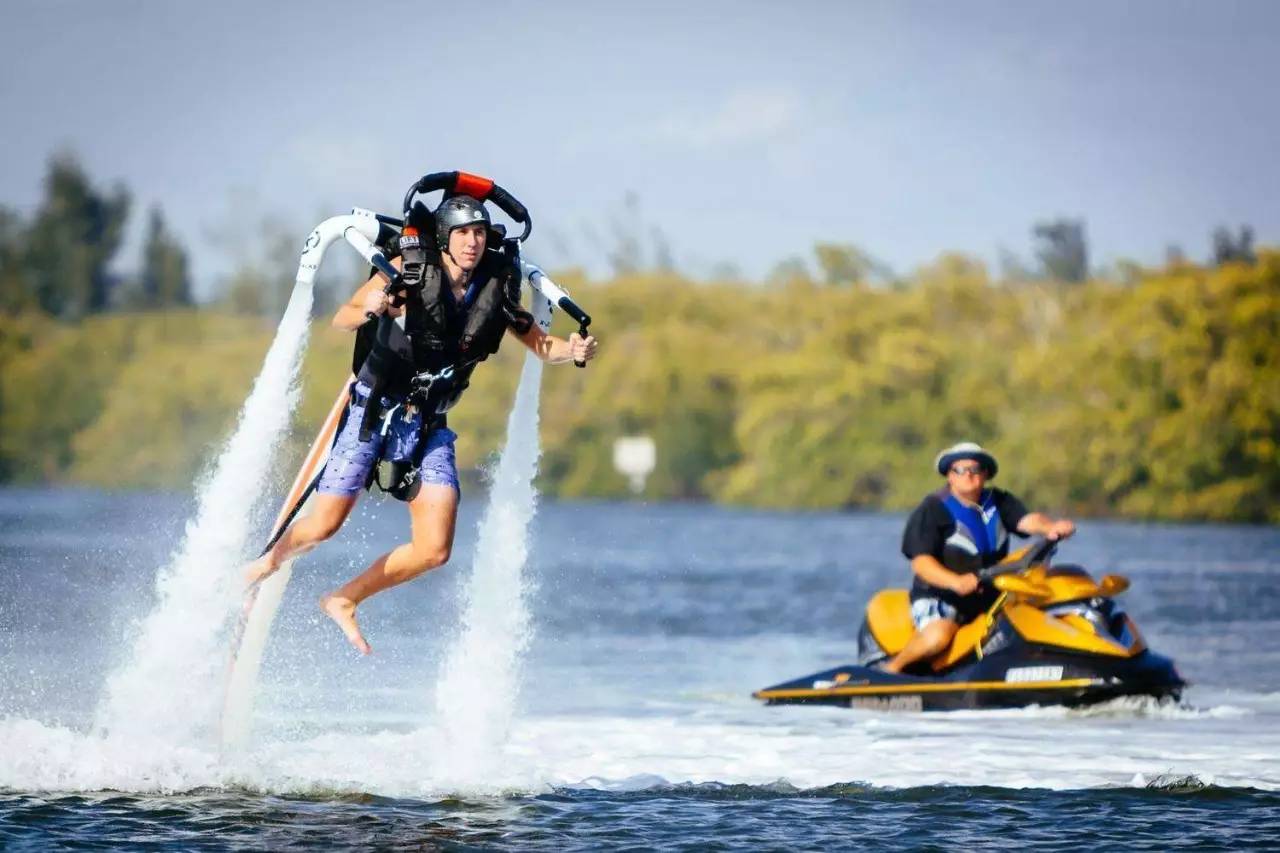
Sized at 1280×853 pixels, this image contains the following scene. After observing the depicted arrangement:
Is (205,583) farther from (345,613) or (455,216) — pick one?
(455,216)

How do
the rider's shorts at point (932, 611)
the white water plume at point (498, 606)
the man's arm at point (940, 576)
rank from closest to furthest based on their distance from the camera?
1. the white water plume at point (498, 606)
2. the man's arm at point (940, 576)
3. the rider's shorts at point (932, 611)

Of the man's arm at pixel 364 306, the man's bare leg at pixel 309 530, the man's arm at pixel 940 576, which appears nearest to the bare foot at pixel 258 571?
the man's bare leg at pixel 309 530

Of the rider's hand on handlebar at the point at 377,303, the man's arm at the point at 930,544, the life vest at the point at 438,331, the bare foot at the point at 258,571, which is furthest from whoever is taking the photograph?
the man's arm at the point at 930,544

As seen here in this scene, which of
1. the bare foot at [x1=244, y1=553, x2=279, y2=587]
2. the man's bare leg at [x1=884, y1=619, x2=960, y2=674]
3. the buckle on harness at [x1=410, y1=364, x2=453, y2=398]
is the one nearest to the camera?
the buckle on harness at [x1=410, y1=364, x2=453, y2=398]

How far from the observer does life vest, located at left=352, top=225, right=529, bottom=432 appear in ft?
29.0

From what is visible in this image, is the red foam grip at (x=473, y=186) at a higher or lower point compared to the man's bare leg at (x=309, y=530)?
higher

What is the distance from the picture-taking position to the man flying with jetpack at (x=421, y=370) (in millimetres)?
8852

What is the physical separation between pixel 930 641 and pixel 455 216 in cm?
463

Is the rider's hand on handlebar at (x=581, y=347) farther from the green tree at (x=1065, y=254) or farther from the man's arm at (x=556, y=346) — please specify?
the green tree at (x=1065, y=254)

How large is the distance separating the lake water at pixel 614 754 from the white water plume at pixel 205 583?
86 mm

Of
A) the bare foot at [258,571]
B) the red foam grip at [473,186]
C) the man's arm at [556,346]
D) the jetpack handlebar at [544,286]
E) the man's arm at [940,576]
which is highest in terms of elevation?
the red foam grip at [473,186]

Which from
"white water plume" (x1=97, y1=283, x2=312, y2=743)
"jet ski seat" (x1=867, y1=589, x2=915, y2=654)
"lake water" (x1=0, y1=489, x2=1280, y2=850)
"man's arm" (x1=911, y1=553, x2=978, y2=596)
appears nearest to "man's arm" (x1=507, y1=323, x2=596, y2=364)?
"white water plume" (x1=97, y1=283, x2=312, y2=743)

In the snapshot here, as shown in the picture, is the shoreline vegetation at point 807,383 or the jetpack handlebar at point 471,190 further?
the shoreline vegetation at point 807,383

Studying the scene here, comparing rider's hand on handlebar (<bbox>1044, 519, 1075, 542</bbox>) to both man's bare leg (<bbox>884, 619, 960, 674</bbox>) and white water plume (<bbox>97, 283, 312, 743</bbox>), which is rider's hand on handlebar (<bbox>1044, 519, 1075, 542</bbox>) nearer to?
man's bare leg (<bbox>884, 619, 960, 674</bbox>)
